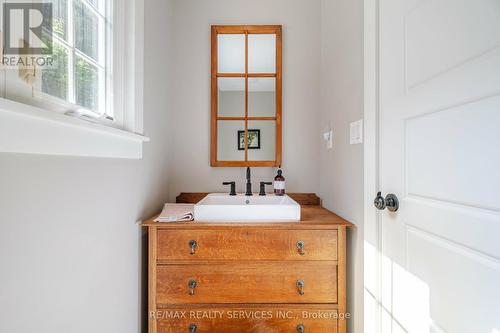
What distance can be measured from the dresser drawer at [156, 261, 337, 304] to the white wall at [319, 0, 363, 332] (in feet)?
0.46

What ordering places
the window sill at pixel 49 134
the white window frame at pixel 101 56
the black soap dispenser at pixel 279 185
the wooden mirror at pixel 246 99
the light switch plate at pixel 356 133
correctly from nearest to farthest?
the window sill at pixel 49 134
the white window frame at pixel 101 56
the light switch plate at pixel 356 133
the black soap dispenser at pixel 279 185
the wooden mirror at pixel 246 99

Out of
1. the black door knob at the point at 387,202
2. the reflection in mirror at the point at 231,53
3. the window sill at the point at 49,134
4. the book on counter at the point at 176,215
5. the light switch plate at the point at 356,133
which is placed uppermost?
the reflection in mirror at the point at 231,53

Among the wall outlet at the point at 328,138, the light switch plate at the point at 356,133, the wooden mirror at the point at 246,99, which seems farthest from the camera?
the wooden mirror at the point at 246,99

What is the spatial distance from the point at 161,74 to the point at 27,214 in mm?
1125

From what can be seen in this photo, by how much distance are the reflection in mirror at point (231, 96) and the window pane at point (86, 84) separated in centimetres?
83

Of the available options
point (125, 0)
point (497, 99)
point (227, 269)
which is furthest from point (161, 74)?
point (497, 99)

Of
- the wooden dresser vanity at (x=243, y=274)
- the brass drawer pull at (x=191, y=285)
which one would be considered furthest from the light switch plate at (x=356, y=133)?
the brass drawer pull at (x=191, y=285)

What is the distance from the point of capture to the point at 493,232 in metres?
0.52

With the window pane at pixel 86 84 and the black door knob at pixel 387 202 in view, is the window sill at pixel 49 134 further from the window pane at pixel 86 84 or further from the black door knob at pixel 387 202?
the black door knob at pixel 387 202

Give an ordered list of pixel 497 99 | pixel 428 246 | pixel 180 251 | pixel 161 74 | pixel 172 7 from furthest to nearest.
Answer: pixel 172 7, pixel 161 74, pixel 180 251, pixel 428 246, pixel 497 99

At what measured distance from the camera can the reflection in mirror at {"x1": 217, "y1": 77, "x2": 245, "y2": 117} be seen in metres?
1.69

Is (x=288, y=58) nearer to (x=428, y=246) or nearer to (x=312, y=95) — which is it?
(x=312, y=95)

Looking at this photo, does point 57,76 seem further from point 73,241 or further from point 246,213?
point 246,213

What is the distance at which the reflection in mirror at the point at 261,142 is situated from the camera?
1.69 meters
